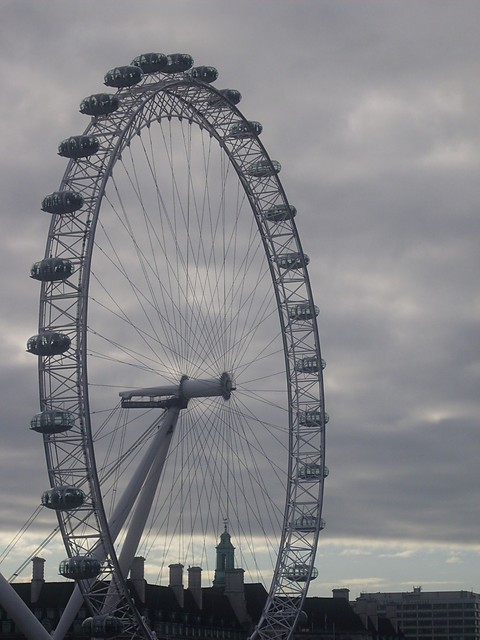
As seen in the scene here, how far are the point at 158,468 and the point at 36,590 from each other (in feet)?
93.8

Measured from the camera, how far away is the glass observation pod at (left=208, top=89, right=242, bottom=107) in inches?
3100

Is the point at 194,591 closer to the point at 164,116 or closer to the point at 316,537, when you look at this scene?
the point at 316,537

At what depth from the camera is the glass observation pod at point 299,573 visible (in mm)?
85000

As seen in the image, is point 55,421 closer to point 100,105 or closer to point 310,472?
point 100,105

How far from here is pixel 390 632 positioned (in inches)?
5797

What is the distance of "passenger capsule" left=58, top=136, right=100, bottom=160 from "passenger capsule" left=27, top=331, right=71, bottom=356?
8.13 m

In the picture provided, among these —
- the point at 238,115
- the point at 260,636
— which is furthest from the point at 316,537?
→ the point at 238,115

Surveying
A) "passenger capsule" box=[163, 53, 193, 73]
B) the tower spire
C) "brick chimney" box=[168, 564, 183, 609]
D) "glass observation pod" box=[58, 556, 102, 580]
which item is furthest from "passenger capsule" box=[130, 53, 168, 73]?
the tower spire

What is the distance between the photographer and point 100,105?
6744 centimetres

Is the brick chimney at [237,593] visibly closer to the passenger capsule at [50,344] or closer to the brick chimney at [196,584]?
the brick chimney at [196,584]

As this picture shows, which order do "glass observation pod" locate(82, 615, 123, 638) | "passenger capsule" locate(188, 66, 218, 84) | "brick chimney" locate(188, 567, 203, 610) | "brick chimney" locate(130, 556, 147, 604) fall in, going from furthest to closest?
"brick chimney" locate(188, 567, 203, 610)
"brick chimney" locate(130, 556, 147, 604)
"passenger capsule" locate(188, 66, 218, 84)
"glass observation pod" locate(82, 615, 123, 638)

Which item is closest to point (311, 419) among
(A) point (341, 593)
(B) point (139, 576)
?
(B) point (139, 576)

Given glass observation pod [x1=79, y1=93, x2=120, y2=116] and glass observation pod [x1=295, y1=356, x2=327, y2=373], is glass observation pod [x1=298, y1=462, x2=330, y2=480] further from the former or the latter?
glass observation pod [x1=79, y1=93, x2=120, y2=116]

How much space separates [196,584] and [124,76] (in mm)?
54825
